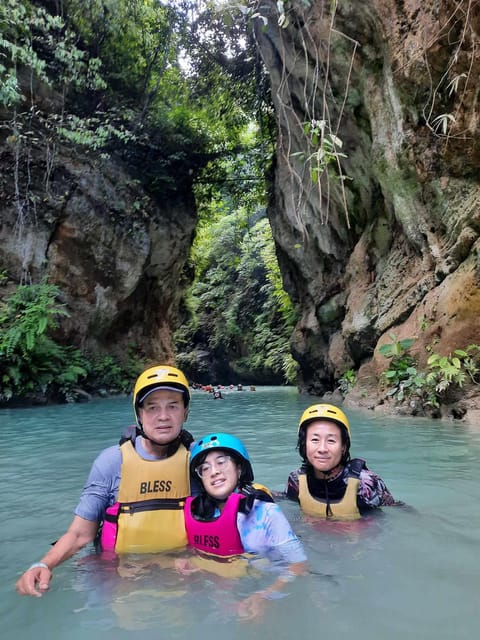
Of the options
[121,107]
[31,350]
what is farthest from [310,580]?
[121,107]

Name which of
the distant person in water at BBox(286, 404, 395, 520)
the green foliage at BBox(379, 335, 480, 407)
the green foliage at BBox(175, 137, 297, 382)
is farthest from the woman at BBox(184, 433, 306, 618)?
the green foliage at BBox(175, 137, 297, 382)

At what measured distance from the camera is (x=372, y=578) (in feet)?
7.29

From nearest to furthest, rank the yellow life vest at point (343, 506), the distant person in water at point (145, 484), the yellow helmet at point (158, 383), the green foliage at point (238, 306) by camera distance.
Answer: the distant person in water at point (145, 484)
the yellow helmet at point (158, 383)
the yellow life vest at point (343, 506)
the green foliage at point (238, 306)

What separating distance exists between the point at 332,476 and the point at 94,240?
13558 millimetres

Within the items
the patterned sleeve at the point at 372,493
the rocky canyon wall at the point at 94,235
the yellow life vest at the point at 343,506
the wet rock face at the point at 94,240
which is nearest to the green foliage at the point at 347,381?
the wet rock face at the point at 94,240

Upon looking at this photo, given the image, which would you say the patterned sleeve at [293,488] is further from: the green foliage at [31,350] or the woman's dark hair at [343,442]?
the green foliage at [31,350]

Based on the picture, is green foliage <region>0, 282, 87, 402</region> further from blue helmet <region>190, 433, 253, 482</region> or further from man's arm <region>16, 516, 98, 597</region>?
blue helmet <region>190, 433, 253, 482</region>

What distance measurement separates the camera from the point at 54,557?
90.3 inches

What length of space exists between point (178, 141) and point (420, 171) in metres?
10.3

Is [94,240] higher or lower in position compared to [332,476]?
higher

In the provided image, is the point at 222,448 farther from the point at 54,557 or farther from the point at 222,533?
the point at 54,557

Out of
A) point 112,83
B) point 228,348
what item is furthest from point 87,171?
point 228,348

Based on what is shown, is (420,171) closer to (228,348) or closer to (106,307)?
(106,307)

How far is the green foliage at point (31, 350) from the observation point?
11547 millimetres
